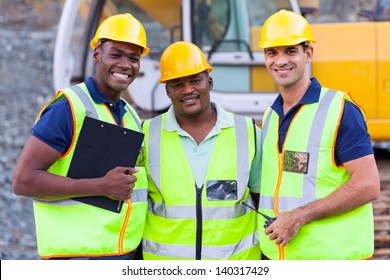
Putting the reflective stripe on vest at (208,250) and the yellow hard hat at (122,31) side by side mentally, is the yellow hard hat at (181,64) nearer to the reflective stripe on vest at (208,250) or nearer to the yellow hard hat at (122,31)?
the yellow hard hat at (122,31)

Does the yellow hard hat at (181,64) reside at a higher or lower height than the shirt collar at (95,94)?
higher

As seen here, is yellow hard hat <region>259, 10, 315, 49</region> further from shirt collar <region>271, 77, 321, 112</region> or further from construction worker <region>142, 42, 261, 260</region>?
construction worker <region>142, 42, 261, 260</region>

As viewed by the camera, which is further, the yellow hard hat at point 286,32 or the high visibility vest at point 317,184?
the yellow hard hat at point 286,32

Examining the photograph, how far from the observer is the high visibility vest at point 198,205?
414 centimetres

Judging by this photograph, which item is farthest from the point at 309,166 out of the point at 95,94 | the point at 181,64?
the point at 95,94

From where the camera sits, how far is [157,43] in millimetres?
8523

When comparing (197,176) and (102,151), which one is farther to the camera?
(197,176)

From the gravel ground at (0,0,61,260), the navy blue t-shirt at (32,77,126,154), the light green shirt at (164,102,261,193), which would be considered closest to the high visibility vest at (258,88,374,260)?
the light green shirt at (164,102,261,193)

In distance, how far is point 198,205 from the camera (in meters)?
4.13

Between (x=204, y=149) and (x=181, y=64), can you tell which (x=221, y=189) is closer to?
(x=204, y=149)

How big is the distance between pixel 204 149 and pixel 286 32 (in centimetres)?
72

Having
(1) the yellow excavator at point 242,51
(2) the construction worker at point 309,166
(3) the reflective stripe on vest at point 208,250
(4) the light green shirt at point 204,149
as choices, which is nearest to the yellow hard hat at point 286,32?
(2) the construction worker at point 309,166
